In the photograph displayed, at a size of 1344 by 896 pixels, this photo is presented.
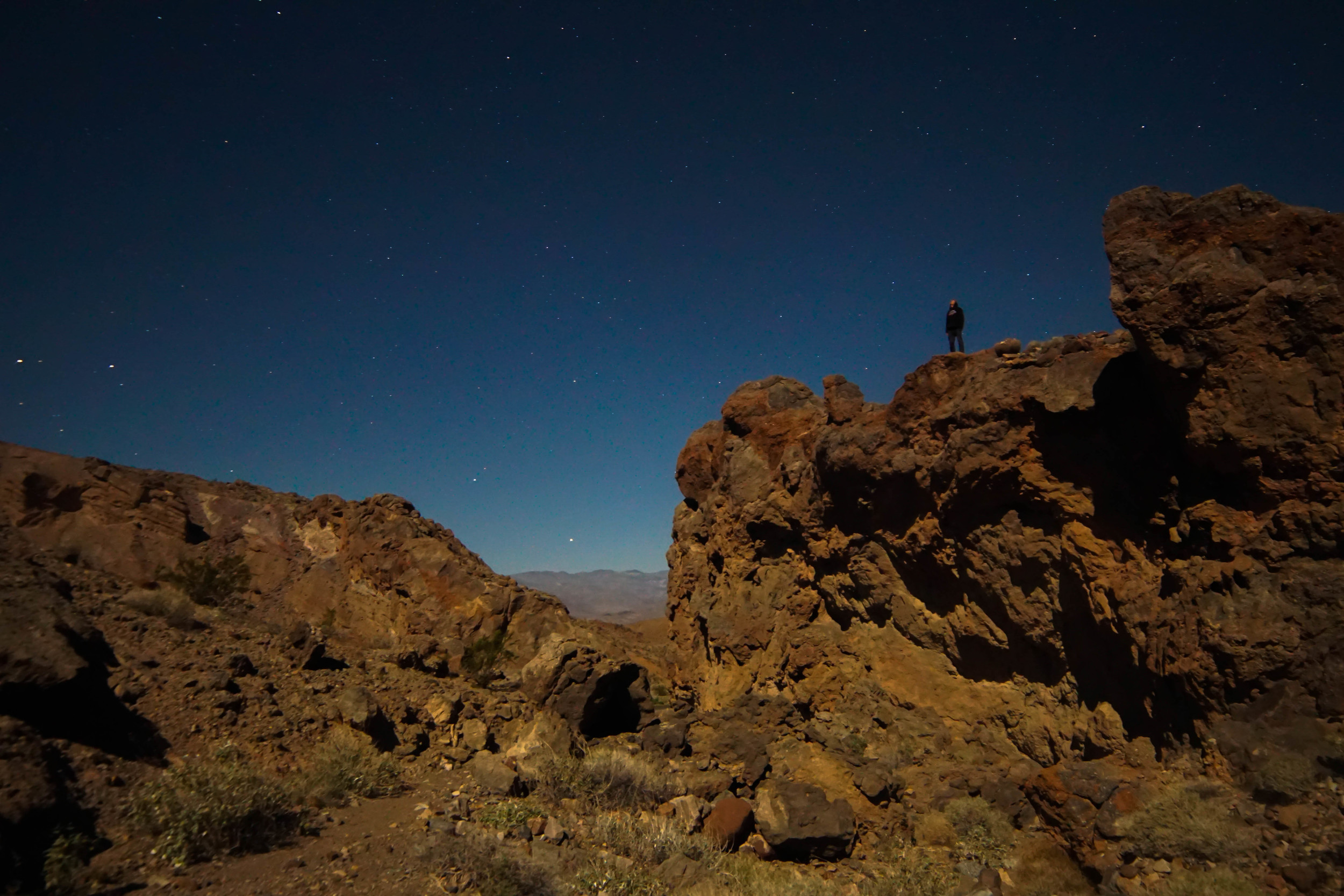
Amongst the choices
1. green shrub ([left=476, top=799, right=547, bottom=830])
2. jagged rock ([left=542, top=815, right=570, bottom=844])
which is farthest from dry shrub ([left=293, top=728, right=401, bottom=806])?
jagged rock ([left=542, top=815, right=570, bottom=844])

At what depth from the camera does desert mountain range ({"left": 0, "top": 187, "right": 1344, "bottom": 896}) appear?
5.52 metres

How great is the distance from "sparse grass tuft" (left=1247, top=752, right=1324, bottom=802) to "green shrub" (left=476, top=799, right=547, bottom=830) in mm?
7142

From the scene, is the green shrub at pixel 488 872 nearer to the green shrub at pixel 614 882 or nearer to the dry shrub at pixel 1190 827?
the green shrub at pixel 614 882

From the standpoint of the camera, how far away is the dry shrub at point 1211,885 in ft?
16.1

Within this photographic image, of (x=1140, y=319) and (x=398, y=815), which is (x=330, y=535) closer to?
(x=398, y=815)

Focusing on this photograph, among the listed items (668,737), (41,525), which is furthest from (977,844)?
(41,525)

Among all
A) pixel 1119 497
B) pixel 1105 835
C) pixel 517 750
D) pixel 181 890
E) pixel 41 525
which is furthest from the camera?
pixel 41 525

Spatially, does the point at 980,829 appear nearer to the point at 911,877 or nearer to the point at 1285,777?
the point at 911,877

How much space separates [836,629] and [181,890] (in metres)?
10.4

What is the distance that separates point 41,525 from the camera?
1678cm

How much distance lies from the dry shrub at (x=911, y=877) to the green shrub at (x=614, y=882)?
8.30 feet

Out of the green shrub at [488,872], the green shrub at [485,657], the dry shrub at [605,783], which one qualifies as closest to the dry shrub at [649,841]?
the dry shrub at [605,783]

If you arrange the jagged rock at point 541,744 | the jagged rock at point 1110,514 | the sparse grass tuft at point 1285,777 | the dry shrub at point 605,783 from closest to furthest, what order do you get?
the sparse grass tuft at point 1285,777
the jagged rock at point 1110,514
the dry shrub at point 605,783
the jagged rock at point 541,744

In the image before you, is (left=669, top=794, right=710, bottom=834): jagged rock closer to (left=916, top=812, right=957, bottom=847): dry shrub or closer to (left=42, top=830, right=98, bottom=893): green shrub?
(left=916, top=812, right=957, bottom=847): dry shrub
